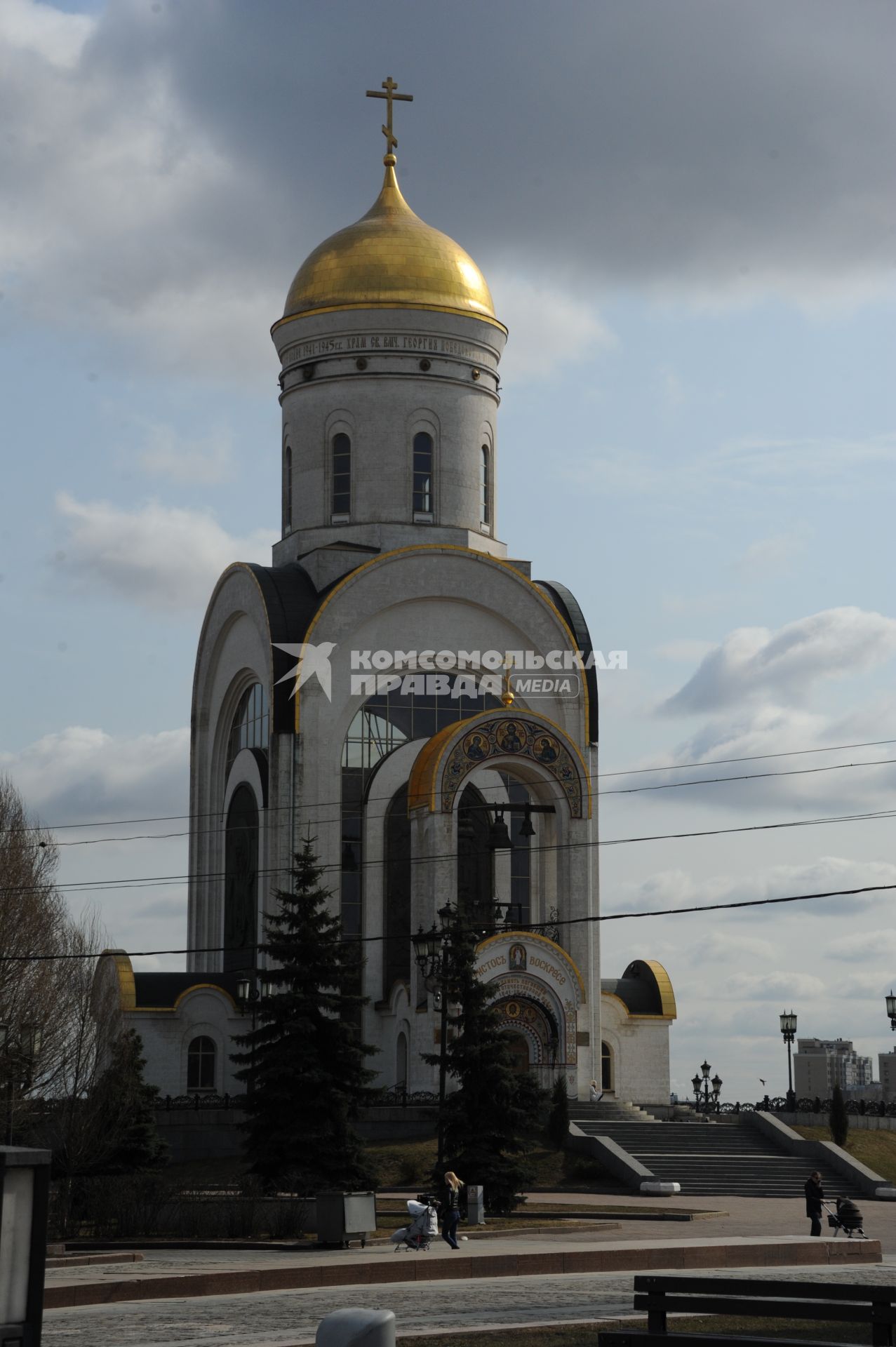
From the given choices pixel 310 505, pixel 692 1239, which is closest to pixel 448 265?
pixel 310 505

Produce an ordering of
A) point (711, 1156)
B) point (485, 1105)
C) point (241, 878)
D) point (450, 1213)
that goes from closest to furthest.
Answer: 1. point (450, 1213)
2. point (485, 1105)
3. point (711, 1156)
4. point (241, 878)

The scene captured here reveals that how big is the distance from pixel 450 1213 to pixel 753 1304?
Result: 34.3 ft

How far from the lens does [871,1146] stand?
33.6 m

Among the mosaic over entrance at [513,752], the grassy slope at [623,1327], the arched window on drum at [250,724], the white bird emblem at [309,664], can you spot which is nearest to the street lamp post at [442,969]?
the mosaic over entrance at [513,752]

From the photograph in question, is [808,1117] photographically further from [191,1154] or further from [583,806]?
[191,1154]

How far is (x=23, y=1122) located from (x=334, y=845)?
11.5 meters

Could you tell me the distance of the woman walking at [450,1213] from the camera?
1989 cm

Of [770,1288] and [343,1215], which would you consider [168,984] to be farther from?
[770,1288]

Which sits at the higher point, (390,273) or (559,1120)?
(390,273)

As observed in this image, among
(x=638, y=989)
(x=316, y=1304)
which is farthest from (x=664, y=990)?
(x=316, y=1304)

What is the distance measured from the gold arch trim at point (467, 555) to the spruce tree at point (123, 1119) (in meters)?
9.16

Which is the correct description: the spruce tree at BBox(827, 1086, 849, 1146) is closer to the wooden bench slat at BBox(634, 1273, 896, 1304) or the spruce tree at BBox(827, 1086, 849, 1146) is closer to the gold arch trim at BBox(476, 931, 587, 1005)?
the gold arch trim at BBox(476, 931, 587, 1005)

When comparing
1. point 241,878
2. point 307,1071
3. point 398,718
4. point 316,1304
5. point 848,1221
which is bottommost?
point 316,1304

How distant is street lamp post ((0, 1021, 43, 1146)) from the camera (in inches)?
995
